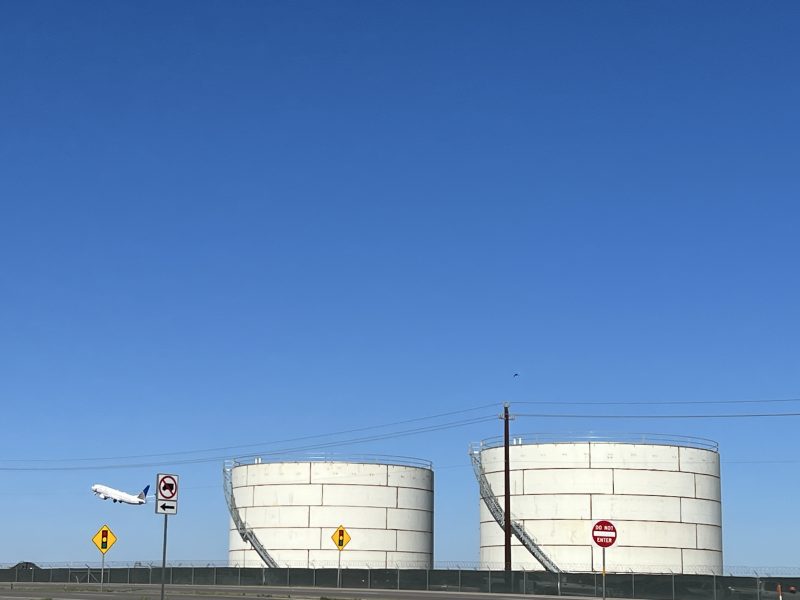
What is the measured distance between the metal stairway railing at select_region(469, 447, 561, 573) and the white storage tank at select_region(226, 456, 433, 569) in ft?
19.9

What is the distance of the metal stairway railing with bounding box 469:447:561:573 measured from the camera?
5888cm

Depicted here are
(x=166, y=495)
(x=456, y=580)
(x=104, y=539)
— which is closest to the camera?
(x=166, y=495)

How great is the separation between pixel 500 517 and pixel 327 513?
408 inches

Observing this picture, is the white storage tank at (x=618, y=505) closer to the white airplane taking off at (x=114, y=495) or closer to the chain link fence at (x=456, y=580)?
the chain link fence at (x=456, y=580)

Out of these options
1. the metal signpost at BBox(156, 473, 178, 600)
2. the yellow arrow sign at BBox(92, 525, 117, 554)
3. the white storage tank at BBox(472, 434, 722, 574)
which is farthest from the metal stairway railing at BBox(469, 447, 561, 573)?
the metal signpost at BBox(156, 473, 178, 600)

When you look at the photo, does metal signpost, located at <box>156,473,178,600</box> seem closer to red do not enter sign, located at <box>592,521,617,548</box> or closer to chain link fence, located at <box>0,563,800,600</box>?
red do not enter sign, located at <box>592,521,617,548</box>

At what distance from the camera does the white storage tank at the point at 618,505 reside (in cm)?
5825

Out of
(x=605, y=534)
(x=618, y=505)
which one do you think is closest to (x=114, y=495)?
(x=618, y=505)

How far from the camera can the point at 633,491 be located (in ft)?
193

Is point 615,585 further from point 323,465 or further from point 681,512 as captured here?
point 323,465

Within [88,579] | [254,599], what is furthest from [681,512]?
[88,579]

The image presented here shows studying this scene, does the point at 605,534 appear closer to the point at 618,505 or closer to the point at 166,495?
the point at 166,495

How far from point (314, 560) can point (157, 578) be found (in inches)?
338

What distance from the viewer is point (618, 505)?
58375mm
